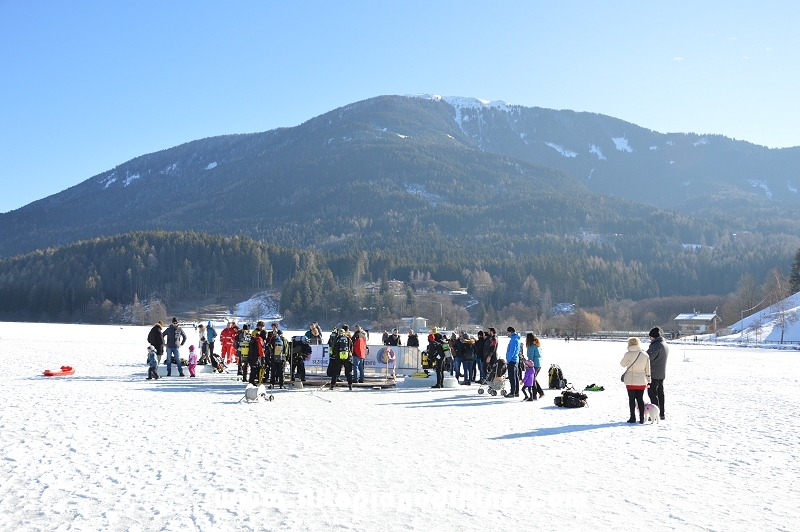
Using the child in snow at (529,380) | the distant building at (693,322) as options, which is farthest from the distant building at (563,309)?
the child in snow at (529,380)

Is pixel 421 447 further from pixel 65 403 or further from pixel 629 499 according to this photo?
pixel 65 403

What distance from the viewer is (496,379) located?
57.8 ft

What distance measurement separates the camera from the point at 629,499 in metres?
7.50

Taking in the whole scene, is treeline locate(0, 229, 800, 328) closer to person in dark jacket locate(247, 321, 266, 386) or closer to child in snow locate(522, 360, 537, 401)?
person in dark jacket locate(247, 321, 266, 386)

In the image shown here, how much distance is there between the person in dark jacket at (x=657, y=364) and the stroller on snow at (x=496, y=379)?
477 cm

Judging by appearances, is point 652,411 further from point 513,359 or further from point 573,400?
point 513,359

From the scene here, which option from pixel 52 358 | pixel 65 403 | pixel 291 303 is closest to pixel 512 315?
pixel 291 303

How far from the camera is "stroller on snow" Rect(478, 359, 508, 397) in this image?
1742cm

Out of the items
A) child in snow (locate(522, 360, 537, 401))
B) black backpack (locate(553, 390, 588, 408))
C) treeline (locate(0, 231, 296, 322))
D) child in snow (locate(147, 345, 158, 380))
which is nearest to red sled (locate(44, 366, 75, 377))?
child in snow (locate(147, 345, 158, 380))

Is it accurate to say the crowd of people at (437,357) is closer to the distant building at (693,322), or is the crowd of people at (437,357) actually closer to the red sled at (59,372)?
the red sled at (59,372)

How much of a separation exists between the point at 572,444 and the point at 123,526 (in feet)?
23.0

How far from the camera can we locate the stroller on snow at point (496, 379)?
17422 mm

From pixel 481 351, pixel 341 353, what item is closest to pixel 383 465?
pixel 341 353

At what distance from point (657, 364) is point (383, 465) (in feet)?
21.3
